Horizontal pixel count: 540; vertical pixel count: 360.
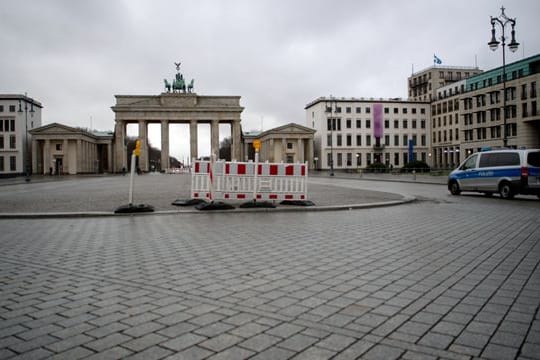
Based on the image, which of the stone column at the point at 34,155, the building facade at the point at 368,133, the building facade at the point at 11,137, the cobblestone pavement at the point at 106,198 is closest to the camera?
the cobblestone pavement at the point at 106,198

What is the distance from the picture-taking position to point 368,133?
112m

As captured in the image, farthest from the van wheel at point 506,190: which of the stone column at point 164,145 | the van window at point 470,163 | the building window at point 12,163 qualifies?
the building window at point 12,163

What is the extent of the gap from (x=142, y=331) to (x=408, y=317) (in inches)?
92.8

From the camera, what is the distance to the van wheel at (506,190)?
62.2 ft

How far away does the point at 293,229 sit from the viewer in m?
10.1

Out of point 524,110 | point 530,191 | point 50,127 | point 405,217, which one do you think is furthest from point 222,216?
point 50,127

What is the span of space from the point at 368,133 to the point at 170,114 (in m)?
50.6

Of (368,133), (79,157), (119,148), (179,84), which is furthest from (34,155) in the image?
(368,133)

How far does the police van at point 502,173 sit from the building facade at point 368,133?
286 feet

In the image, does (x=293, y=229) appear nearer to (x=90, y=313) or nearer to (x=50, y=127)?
(x=90, y=313)

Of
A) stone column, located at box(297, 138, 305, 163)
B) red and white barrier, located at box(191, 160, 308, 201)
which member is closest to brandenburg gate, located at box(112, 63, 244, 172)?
stone column, located at box(297, 138, 305, 163)

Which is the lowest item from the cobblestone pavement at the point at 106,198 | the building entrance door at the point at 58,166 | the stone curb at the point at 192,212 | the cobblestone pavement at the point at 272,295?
the cobblestone pavement at the point at 272,295

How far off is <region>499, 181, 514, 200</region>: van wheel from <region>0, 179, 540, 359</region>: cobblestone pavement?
10.7 m

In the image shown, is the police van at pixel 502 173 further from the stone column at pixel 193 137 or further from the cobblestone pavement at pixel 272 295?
the stone column at pixel 193 137
